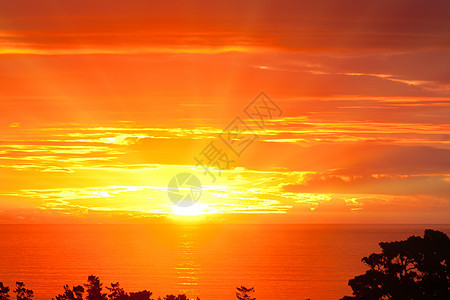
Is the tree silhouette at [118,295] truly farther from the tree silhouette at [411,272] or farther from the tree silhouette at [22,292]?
the tree silhouette at [411,272]

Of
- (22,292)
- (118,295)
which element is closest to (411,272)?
(118,295)

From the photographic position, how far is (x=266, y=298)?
475 feet

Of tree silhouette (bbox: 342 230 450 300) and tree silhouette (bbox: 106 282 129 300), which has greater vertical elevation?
tree silhouette (bbox: 106 282 129 300)

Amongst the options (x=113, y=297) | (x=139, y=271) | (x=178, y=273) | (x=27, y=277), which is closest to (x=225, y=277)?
(x=178, y=273)

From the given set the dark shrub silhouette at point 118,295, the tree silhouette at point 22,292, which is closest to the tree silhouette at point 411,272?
the dark shrub silhouette at point 118,295

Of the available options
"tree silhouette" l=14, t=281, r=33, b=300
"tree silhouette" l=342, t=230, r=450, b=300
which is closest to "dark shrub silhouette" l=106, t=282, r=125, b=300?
"tree silhouette" l=14, t=281, r=33, b=300

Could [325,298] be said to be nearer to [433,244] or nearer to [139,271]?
[139,271]

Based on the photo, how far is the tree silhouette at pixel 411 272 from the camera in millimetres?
38219

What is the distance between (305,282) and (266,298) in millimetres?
28245

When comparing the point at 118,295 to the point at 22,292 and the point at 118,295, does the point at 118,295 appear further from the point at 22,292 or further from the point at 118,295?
the point at 22,292

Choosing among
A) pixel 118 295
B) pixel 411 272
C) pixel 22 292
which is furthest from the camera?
pixel 22 292

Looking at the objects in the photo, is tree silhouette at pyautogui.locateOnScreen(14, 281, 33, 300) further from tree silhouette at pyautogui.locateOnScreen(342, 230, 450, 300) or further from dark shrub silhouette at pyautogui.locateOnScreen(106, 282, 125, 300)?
tree silhouette at pyautogui.locateOnScreen(342, 230, 450, 300)

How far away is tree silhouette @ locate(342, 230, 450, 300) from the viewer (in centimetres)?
3822

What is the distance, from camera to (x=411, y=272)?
1510 inches
